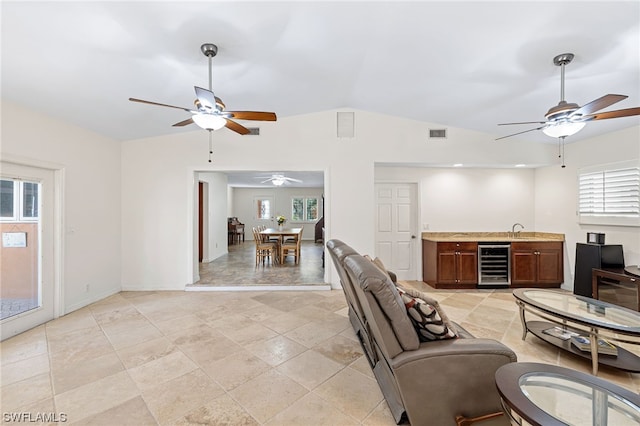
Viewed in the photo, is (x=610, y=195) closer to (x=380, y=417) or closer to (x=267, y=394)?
(x=380, y=417)

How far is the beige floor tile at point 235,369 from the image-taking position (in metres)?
2.21

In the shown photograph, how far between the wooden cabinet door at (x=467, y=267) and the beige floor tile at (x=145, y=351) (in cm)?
447

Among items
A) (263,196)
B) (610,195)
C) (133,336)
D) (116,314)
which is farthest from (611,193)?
(263,196)

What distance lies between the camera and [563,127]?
2549 millimetres

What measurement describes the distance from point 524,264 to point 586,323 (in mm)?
2889

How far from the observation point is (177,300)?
13.7 feet

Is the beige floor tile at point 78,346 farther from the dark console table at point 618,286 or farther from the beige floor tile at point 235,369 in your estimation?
the dark console table at point 618,286

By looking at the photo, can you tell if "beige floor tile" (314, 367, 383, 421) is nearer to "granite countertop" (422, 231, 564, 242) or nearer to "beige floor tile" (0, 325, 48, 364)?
"beige floor tile" (0, 325, 48, 364)

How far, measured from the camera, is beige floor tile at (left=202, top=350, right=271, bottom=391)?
86.9 inches

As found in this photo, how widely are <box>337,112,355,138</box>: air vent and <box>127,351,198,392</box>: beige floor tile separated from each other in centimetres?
393

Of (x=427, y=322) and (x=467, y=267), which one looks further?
(x=467, y=267)

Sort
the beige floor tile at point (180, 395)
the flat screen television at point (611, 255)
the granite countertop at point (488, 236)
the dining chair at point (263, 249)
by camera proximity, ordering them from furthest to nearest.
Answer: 1. the dining chair at point (263, 249)
2. the granite countertop at point (488, 236)
3. the flat screen television at point (611, 255)
4. the beige floor tile at point (180, 395)

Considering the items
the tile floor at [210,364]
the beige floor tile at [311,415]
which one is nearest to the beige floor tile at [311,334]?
the tile floor at [210,364]

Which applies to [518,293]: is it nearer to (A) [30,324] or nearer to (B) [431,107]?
(B) [431,107]
